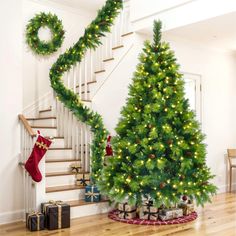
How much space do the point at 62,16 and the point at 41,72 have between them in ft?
4.00

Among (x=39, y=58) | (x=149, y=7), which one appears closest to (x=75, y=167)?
(x=39, y=58)

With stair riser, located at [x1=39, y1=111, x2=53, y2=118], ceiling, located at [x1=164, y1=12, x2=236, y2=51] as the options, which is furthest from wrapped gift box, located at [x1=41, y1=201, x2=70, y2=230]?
ceiling, located at [x1=164, y1=12, x2=236, y2=51]

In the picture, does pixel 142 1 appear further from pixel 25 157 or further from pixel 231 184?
pixel 231 184

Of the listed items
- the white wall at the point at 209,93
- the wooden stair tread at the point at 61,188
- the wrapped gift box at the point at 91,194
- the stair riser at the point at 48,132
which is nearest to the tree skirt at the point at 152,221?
the wrapped gift box at the point at 91,194

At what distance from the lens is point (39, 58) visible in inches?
271

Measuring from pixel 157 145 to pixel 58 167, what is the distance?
1.69 meters

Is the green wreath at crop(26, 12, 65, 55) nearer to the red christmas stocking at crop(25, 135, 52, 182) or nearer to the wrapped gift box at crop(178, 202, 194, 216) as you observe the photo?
the red christmas stocking at crop(25, 135, 52, 182)

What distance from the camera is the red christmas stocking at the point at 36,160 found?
4406mm

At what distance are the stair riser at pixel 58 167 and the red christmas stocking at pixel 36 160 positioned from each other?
3.03 ft

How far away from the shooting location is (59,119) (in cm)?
607

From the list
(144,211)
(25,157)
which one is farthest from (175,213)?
(25,157)

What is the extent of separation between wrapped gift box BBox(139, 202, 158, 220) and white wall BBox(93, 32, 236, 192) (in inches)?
62.8

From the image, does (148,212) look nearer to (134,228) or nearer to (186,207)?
(134,228)

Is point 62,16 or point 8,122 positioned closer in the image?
point 8,122
